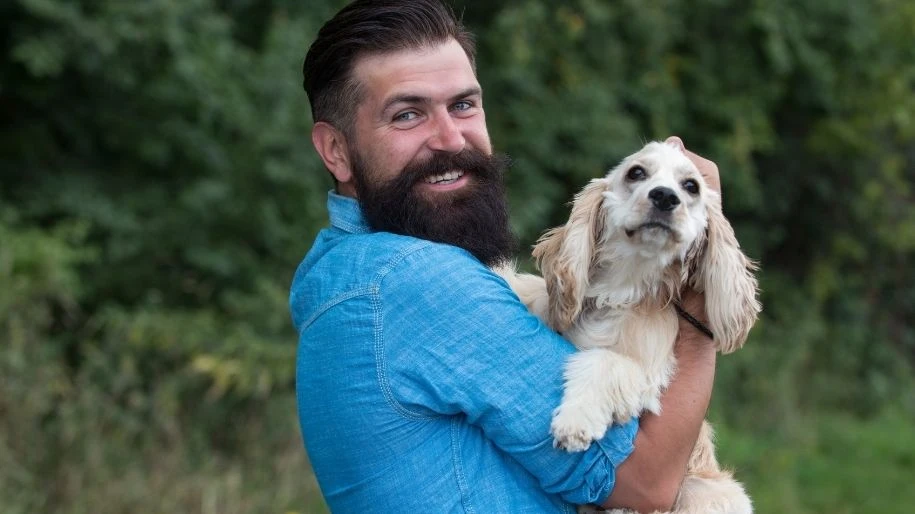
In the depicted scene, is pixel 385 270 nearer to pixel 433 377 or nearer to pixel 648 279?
pixel 433 377

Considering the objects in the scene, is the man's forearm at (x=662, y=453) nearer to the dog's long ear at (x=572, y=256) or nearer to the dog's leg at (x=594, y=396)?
the dog's leg at (x=594, y=396)

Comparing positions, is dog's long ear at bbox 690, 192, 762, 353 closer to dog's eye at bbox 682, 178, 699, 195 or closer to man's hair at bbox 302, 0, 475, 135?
dog's eye at bbox 682, 178, 699, 195

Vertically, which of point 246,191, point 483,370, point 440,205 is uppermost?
point 440,205

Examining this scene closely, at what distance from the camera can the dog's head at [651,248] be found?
3111mm

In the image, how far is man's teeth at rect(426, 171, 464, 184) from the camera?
317 cm

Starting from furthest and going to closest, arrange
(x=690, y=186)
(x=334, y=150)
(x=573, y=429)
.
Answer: (x=334, y=150) < (x=690, y=186) < (x=573, y=429)

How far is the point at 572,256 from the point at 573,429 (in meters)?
0.71

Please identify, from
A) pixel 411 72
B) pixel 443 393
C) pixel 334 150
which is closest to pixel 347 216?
pixel 334 150

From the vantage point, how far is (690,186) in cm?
320

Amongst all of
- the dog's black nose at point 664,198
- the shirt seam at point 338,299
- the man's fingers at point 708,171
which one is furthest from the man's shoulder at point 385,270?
the man's fingers at point 708,171

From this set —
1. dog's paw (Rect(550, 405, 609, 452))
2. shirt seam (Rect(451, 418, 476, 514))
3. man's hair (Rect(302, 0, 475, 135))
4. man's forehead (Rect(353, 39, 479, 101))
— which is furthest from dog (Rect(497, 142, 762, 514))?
man's hair (Rect(302, 0, 475, 135))

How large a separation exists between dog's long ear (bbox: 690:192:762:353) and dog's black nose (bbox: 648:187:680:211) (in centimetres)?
16

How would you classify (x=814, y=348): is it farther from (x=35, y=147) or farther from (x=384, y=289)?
(x=384, y=289)

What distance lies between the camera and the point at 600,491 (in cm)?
272
